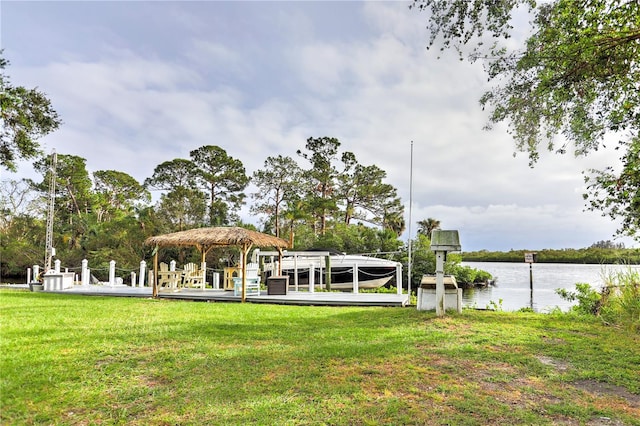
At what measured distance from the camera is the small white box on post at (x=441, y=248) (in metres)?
7.29

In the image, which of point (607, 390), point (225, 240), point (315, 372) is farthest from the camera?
point (225, 240)

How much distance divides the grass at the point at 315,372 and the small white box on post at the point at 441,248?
1.68ft

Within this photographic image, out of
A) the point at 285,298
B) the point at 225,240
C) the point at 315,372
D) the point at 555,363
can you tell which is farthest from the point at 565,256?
the point at 315,372

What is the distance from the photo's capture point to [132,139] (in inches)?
777

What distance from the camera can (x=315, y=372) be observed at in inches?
162

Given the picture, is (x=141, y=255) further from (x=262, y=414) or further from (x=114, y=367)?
(x=262, y=414)

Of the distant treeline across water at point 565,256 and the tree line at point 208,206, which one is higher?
the tree line at point 208,206

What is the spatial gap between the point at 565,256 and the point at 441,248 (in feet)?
109

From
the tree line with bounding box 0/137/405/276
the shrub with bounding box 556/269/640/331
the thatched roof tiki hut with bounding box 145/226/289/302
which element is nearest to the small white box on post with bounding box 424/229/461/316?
the shrub with bounding box 556/269/640/331

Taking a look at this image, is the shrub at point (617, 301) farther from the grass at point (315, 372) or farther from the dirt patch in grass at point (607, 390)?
the dirt patch in grass at point (607, 390)

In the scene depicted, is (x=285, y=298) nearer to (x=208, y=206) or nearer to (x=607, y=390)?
(x=607, y=390)

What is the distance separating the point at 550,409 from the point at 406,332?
9.94ft

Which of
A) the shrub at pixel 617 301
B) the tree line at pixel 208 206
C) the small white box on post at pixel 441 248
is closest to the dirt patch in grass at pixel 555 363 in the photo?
the small white box on post at pixel 441 248

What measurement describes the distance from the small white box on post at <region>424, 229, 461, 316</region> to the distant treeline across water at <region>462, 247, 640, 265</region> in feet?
16.2
